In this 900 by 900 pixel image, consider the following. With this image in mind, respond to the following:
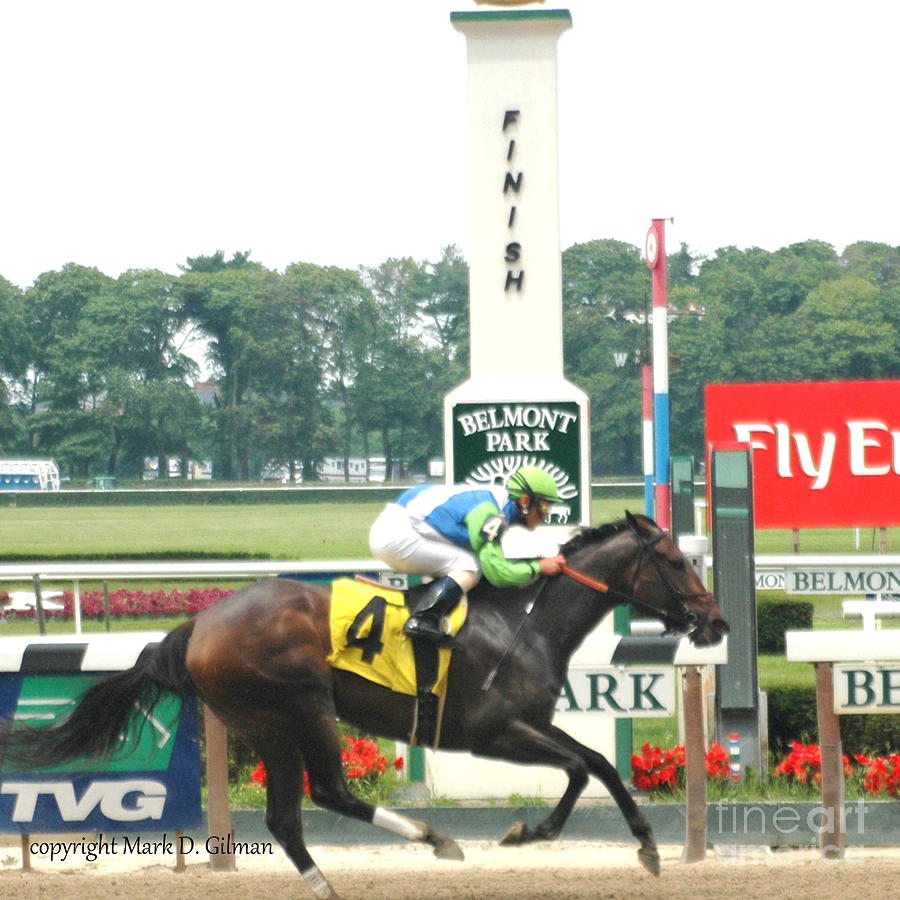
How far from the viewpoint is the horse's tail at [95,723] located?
446cm

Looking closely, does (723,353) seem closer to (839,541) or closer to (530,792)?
(839,541)

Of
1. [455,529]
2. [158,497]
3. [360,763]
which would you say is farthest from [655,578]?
[158,497]

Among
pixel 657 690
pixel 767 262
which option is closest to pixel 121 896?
pixel 657 690

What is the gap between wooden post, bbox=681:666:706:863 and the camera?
492 cm

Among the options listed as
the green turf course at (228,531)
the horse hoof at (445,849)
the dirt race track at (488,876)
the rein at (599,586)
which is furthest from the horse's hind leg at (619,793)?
the green turf course at (228,531)

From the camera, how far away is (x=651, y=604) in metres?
4.54

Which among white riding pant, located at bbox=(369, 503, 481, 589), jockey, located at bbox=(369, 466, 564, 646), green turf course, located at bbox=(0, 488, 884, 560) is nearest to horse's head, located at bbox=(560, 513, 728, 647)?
jockey, located at bbox=(369, 466, 564, 646)

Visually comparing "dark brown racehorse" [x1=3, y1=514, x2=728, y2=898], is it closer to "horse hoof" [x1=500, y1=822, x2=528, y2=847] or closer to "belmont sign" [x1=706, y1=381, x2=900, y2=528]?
"horse hoof" [x1=500, y1=822, x2=528, y2=847]

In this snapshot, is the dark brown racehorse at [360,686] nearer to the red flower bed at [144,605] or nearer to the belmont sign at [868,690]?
the belmont sign at [868,690]

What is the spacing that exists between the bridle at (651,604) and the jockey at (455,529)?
0.12 m

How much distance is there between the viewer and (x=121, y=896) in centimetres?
437

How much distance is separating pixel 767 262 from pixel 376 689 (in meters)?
67.2

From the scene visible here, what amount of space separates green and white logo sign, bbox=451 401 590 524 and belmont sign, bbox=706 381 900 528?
29.4 feet

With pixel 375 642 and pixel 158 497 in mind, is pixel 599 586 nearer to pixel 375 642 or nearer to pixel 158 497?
pixel 375 642
